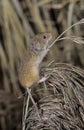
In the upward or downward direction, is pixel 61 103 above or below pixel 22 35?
below

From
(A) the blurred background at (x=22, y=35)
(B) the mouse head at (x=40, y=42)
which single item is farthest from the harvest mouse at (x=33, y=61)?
(A) the blurred background at (x=22, y=35)

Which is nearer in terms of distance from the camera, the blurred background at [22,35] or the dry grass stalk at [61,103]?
the dry grass stalk at [61,103]

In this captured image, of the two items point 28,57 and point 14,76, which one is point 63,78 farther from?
point 14,76

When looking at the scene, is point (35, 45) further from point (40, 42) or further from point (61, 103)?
point (61, 103)

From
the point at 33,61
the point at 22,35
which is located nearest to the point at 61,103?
the point at 33,61

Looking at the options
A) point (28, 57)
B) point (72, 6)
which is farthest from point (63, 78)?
point (72, 6)

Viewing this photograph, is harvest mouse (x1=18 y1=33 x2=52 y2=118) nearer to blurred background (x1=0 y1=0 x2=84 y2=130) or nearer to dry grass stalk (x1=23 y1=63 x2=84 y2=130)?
dry grass stalk (x1=23 y1=63 x2=84 y2=130)

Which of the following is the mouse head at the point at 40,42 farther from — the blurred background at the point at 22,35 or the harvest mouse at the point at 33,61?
the blurred background at the point at 22,35

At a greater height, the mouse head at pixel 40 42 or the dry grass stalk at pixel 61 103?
the mouse head at pixel 40 42
